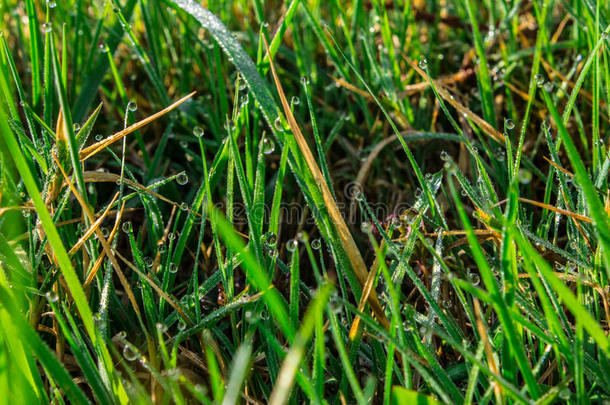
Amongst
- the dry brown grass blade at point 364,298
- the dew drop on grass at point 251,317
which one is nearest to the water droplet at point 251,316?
the dew drop on grass at point 251,317

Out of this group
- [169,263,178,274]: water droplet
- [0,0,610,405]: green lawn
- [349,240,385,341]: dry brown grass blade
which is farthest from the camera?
[169,263,178,274]: water droplet

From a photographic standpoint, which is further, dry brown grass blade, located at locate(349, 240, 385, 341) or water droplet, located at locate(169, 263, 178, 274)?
water droplet, located at locate(169, 263, 178, 274)

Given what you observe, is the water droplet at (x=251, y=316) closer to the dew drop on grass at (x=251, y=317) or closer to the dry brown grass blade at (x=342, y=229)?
the dew drop on grass at (x=251, y=317)

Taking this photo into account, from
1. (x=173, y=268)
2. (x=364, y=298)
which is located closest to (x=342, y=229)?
(x=364, y=298)

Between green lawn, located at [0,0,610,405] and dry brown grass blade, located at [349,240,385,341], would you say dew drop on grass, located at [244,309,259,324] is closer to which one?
green lawn, located at [0,0,610,405]

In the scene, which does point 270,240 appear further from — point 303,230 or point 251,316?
point 303,230

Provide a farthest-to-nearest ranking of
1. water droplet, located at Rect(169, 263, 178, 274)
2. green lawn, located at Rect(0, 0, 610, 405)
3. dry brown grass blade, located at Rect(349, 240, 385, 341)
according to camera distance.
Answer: water droplet, located at Rect(169, 263, 178, 274), dry brown grass blade, located at Rect(349, 240, 385, 341), green lawn, located at Rect(0, 0, 610, 405)

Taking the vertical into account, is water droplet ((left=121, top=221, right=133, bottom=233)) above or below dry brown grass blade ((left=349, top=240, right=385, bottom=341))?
above

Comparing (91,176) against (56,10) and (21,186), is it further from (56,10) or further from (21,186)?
(56,10)

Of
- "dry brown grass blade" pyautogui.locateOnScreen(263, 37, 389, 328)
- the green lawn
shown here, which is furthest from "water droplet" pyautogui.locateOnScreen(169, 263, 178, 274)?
"dry brown grass blade" pyautogui.locateOnScreen(263, 37, 389, 328)
